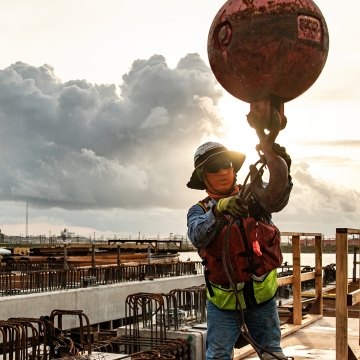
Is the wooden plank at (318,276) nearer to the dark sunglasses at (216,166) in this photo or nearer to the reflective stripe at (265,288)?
the reflective stripe at (265,288)

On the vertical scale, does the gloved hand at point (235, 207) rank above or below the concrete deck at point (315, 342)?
above

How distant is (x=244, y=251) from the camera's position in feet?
15.3

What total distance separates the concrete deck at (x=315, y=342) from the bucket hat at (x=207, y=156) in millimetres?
3702

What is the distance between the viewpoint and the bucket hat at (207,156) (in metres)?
4.80

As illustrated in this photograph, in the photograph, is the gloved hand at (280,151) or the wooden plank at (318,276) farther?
the wooden plank at (318,276)

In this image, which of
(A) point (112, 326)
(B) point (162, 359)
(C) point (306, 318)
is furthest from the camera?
(A) point (112, 326)

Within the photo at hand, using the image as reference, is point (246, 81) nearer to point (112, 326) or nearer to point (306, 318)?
point (306, 318)

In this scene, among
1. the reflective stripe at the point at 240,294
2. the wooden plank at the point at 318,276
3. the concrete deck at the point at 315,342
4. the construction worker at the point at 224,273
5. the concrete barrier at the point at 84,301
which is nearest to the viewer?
the construction worker at the point at 224,273

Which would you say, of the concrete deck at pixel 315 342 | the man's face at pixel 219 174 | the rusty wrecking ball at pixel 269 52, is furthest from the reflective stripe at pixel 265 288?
the concrete deck at pixel 315 342

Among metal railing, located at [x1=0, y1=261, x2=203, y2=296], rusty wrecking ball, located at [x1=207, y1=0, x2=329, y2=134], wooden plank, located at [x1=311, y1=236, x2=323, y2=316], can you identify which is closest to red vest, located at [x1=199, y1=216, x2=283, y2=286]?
rusty wrecking ball, located at [x1=207, y1=0, x2=329, y2=134]

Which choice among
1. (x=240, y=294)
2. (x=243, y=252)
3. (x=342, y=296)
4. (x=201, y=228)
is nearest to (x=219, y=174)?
(x=201, y=228)

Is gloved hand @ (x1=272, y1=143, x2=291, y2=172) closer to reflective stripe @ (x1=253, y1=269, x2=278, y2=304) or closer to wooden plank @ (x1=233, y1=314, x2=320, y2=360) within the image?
reflective stripe @ (x1=253, y1=269, x2=278, y2=304)

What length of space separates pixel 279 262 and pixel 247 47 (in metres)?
1.71

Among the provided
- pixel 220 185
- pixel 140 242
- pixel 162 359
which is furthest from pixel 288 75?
pixel 140 242
